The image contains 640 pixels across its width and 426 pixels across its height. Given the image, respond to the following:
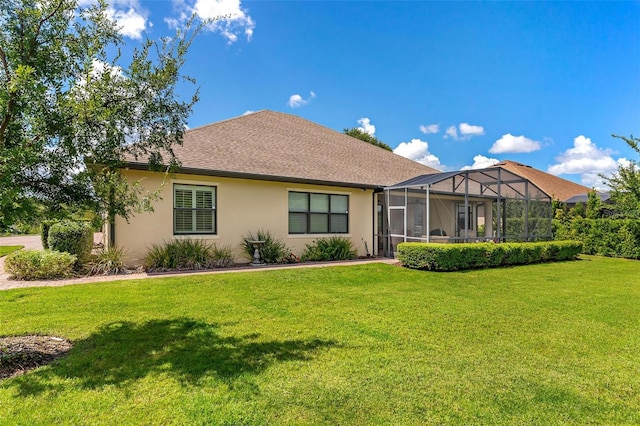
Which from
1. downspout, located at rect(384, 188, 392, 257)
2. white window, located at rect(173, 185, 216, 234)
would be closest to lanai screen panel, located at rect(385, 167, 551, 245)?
downspout, located at rect(384, 188, 392, 257)

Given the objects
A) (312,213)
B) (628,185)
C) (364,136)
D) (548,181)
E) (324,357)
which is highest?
(364,136)

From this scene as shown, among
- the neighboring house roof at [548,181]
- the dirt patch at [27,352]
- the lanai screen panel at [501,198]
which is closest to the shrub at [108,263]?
the dirt patch at [27,352]

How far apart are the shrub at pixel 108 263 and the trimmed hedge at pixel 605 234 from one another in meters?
20.7

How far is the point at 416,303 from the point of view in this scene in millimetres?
6828

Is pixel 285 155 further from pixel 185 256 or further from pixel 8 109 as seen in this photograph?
pixel 8 109

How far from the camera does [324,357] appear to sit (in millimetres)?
4102

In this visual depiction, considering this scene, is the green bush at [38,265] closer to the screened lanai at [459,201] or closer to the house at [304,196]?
the house at [304,196]

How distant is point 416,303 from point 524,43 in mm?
12390

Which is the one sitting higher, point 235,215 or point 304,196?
point 304,196

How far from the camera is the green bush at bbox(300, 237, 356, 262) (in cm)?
1328

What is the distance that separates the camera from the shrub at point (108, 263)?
379 inches

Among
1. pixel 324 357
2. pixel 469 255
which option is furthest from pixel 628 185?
pixel 324 357

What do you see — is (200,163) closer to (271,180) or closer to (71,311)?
(271,180)

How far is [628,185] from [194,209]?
18.3 meters
